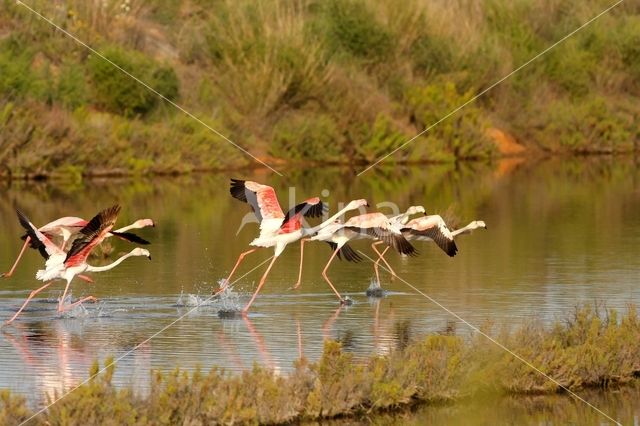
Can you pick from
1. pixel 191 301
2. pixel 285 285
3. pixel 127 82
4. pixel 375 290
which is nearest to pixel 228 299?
pixel 191 301

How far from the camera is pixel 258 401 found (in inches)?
385

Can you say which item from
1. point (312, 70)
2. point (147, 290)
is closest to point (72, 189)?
point (312, 70)

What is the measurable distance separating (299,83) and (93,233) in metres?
28.8

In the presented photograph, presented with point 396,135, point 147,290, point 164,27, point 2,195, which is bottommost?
point 147,290

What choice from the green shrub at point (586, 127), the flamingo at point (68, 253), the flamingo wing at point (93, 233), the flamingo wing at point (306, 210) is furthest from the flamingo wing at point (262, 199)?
the green shrub at point (586, 127)

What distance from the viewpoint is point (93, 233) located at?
541 inches

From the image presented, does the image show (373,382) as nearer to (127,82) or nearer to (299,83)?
(127,82)

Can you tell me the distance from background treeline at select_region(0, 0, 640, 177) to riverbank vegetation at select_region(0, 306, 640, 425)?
79.6ft

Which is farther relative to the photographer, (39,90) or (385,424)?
(39,90)

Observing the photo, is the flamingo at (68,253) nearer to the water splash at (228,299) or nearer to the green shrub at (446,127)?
the water splash at (228,299)

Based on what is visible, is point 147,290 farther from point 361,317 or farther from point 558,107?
point 558,107

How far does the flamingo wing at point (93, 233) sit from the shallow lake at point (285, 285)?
0.55m

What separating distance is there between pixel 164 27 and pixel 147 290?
34.1 m

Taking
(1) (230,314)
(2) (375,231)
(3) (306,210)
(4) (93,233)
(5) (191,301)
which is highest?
(3) (306,210)
